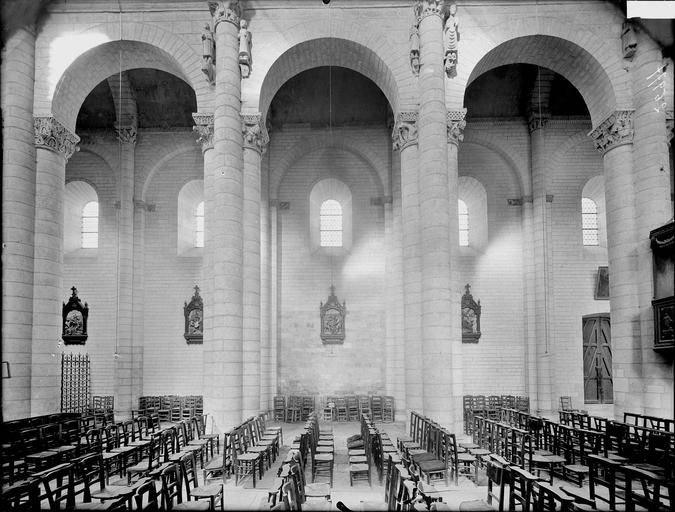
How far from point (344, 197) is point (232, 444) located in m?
14.9

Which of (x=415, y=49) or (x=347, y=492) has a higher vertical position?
(x=415, y=49)

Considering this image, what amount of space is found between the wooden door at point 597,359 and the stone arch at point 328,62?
1186 cm

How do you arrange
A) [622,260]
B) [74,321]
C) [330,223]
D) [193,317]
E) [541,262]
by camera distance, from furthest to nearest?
[330,223]
[193,317]
[74,321]
[541,262]
[622,260]

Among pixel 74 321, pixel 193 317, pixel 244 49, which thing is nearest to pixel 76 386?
pixel 74 321

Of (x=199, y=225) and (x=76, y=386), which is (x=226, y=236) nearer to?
(x=199, y=225)

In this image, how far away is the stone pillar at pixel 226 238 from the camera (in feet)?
52.3

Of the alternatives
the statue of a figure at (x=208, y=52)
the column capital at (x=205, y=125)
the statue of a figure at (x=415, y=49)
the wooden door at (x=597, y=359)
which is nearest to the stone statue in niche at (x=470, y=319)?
the wooden door at (x=597, y=359)

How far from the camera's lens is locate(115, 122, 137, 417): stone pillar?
900 inches

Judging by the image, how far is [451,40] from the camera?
17.1m

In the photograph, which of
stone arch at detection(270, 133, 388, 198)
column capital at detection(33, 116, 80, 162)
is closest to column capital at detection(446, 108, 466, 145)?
stone arch at detection(270, 133, 388, 198)

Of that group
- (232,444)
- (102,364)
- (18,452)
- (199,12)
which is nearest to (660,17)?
(232,444)

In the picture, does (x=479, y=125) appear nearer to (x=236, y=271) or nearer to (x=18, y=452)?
(x=236, y=271)

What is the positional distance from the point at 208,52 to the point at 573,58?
35.8 ft

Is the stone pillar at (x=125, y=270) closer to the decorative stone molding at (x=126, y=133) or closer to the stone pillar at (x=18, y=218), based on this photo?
the decorative stone molding at (x=126, y=133)
